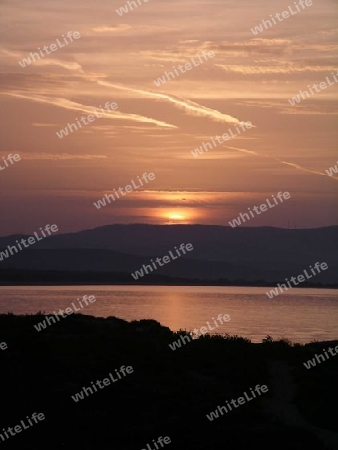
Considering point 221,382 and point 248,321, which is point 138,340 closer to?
point 221,382

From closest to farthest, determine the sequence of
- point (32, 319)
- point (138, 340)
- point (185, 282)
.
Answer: point (138, 340) → point (32, 319) → point (185, 282)

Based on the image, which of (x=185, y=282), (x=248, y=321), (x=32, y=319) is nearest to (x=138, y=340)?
(x=32, y=319)

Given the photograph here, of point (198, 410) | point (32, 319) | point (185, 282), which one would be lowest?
point (198, 410)

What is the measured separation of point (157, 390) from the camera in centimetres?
2441

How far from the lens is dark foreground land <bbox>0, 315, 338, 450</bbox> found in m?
20.5

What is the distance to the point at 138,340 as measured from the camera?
31.0 m

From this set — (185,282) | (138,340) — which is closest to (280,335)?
(138,340)

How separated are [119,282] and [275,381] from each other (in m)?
143

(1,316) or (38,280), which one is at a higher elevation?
(38,280)

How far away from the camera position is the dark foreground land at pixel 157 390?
67.1 ft

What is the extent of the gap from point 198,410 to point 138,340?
845 cm

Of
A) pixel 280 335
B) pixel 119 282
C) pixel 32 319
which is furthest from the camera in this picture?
pixel 119 282

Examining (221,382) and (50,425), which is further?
(221,382)

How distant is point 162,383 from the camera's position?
82.5 ft
